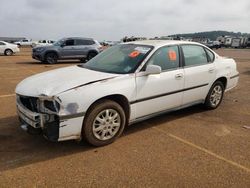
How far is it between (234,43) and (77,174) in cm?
6998

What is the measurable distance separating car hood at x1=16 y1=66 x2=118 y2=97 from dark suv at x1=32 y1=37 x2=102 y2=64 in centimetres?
1314

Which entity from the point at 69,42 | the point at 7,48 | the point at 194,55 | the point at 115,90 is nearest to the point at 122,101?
the point at 115,90

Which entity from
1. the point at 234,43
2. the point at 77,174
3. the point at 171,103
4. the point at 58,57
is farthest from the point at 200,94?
the point at 234,43

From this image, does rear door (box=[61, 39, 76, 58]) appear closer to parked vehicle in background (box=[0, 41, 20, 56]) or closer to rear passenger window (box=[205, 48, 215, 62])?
parked vehicle in background (box=[0, 41, 20, 56])

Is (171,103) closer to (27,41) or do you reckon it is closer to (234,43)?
(27,41)

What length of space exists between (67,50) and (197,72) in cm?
1354

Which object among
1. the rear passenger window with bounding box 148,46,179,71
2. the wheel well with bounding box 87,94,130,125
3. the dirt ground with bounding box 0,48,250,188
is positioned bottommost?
the dirt ground with bounding box 0,48,250,188

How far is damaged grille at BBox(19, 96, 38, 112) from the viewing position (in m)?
3.88

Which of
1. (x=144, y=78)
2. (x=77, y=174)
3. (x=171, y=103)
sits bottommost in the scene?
(x=77, y=174)

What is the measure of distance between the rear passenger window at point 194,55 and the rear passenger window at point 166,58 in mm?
267

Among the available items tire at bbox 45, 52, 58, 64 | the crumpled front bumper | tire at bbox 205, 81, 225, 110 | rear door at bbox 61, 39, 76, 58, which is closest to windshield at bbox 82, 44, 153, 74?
the crumpled front bumper

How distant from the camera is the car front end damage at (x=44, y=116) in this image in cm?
370

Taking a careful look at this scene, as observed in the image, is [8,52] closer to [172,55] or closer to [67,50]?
[67,50]

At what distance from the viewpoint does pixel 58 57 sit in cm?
1753
